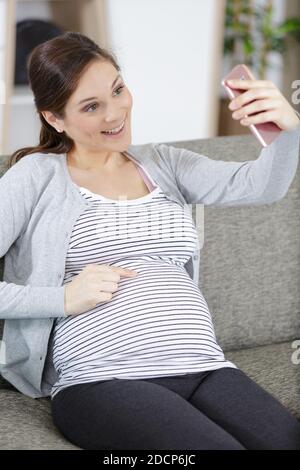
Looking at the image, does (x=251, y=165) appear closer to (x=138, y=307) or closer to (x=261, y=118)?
(x=261, y=118)

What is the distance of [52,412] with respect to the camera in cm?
Result: 142

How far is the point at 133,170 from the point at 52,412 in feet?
1.62

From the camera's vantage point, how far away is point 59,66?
1.47 m

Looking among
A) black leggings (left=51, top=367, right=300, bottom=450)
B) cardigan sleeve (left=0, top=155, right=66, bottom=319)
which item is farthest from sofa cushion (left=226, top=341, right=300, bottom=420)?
cardigan sleeve (left=0, top=155, right=66, bottom=319)

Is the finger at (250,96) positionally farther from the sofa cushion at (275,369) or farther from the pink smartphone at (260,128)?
the sofa cushion at (275,369)

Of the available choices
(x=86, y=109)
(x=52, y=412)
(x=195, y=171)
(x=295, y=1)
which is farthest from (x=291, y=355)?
(x=295, y=1)

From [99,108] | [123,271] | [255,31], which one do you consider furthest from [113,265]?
[255,31]

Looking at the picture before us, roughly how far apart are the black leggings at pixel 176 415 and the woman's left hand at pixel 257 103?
435mm

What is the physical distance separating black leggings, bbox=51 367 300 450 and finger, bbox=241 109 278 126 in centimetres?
43

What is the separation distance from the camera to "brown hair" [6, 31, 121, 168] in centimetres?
147

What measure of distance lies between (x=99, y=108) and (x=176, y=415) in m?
0.58

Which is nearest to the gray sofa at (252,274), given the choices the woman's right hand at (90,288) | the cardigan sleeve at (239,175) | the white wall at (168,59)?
the cardigan sleeve at (239,175)
